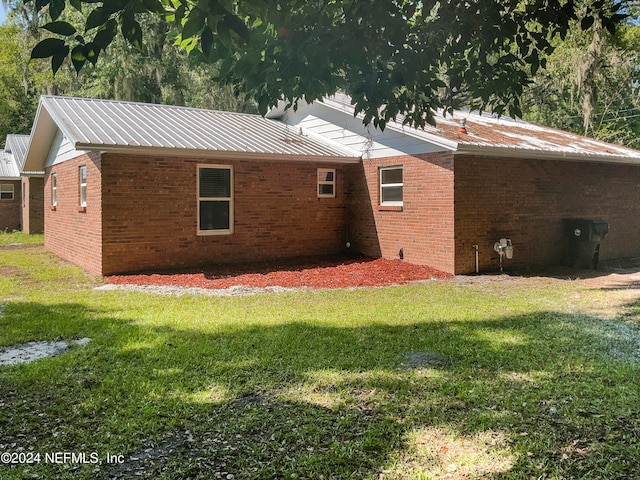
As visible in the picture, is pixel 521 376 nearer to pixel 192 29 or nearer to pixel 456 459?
pixel 456 459

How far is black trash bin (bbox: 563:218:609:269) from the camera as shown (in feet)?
40.3

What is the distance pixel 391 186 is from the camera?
42.2ft

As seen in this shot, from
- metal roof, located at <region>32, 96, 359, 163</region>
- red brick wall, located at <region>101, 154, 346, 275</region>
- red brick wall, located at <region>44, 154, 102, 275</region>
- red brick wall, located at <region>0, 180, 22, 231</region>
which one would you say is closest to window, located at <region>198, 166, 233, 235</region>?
red brick wall, located at <region>101, 154, 346, 275</region>

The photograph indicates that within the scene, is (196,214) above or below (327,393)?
above

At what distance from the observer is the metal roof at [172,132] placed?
10.7 meters

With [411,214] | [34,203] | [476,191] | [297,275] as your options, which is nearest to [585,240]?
[476,191]

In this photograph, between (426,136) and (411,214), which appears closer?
(426,136)

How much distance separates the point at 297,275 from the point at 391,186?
12.2 ft

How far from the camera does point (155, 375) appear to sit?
4.53 meters

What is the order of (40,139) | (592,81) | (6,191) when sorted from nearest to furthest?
(592,81)
(40,139)
(6,191)

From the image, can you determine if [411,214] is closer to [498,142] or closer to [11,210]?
[498,142]

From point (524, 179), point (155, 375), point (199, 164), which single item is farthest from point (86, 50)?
point (524, 179)

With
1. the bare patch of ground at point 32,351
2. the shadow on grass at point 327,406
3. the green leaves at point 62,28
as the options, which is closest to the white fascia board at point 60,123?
the bare patch of ground at point 32,351

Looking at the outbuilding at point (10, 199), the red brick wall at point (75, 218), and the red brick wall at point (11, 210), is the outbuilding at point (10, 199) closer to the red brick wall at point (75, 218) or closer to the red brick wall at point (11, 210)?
the red brick wall at point (11, 210)
